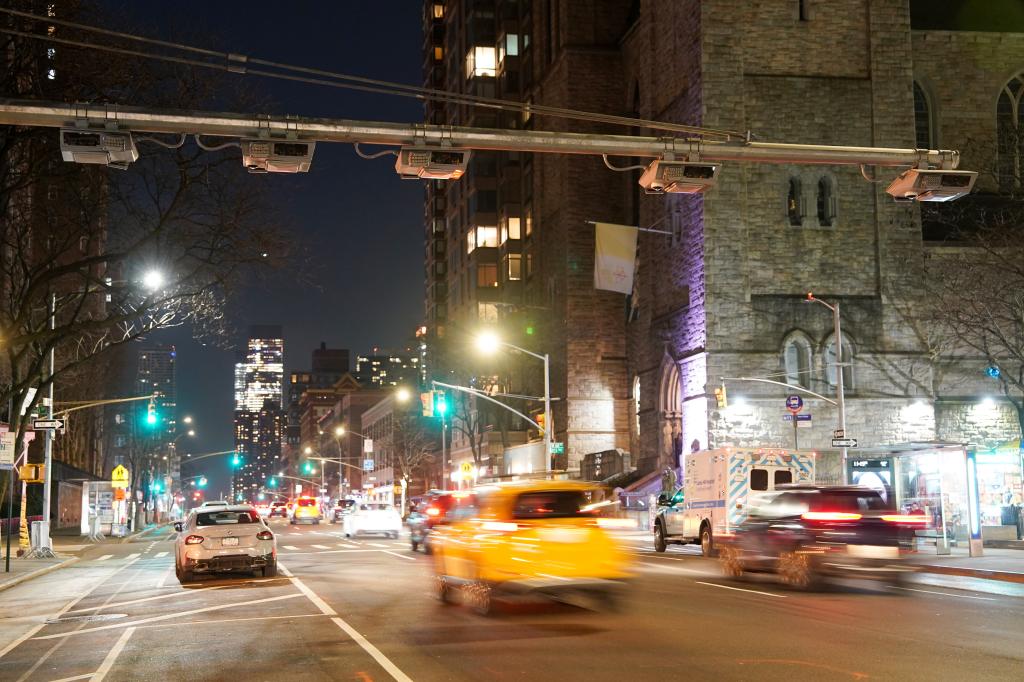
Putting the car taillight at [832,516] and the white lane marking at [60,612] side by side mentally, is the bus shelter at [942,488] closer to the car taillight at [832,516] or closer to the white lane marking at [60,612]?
the car taillight at [832,516]

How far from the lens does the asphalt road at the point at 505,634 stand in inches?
419

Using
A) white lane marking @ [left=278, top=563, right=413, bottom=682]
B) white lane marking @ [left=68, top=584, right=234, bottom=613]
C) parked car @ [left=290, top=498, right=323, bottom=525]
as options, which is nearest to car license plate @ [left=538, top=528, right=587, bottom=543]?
white lane marking @ [left=278, top=563, right=413, bottom=682]

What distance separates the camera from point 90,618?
655 inches

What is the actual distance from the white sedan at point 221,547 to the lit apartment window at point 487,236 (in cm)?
7048

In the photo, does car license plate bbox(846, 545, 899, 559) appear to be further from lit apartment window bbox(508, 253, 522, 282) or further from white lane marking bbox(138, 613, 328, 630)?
lit apartment window bbox(508, 253, 522, 282)

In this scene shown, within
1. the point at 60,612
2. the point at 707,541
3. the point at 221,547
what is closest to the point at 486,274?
the point at 707,541

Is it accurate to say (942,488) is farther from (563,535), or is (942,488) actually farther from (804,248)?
(804,248)

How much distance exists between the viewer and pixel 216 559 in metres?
21.9

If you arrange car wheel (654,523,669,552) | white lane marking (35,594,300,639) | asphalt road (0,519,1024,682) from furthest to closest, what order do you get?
car wheel (654,523,669,552), white lane marking (35,594,300,639), asphalt road (0,519,1024,682)

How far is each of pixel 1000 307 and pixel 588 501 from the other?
30603 millimetres

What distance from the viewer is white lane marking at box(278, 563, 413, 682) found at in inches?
409

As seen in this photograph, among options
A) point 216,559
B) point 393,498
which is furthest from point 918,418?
point 393,498

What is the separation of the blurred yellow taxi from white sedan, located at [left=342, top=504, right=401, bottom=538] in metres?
28.7

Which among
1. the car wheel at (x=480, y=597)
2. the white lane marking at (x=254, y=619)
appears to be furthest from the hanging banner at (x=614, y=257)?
the white lane marking at (x=254, y=619)
